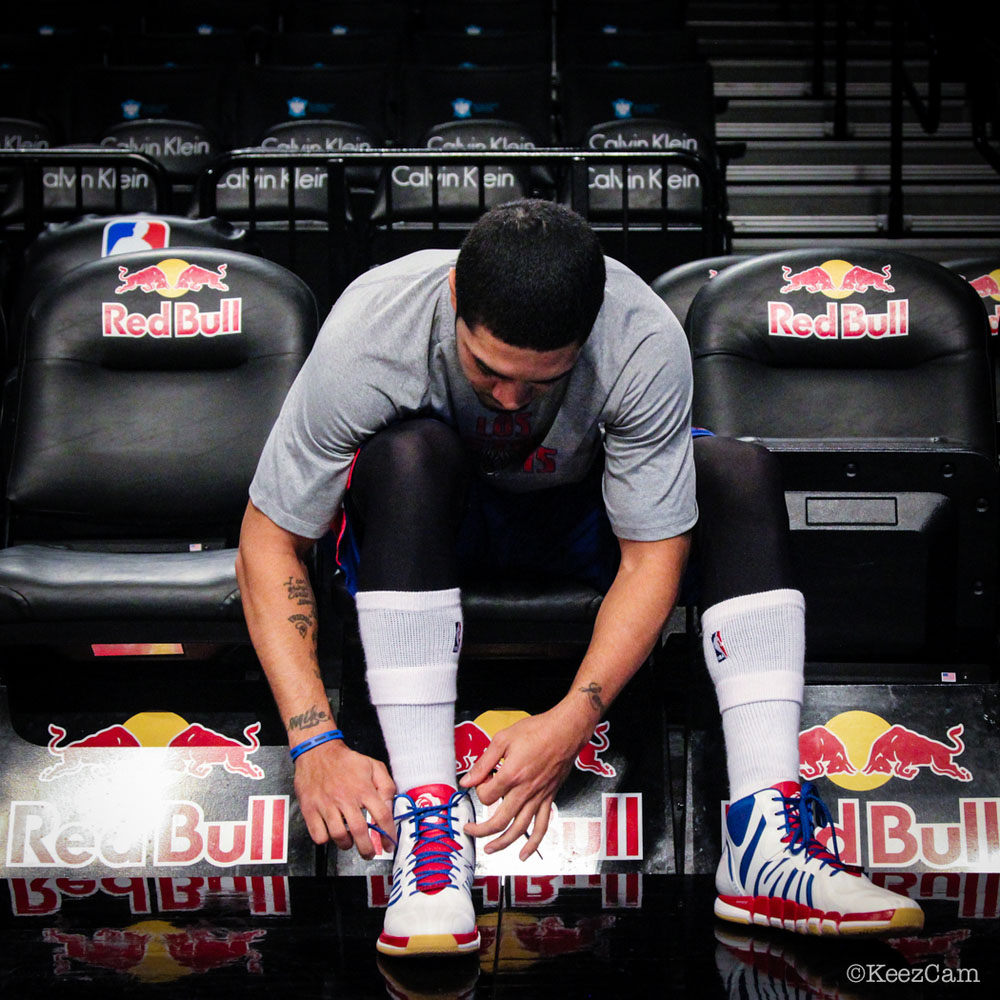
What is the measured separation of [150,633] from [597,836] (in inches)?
27.2

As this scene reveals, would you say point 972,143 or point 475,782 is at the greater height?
point 972,143

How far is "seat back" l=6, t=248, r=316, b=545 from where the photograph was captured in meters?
2.31

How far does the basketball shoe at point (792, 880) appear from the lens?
1.28m

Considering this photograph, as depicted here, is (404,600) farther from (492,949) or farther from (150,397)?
(150,397)

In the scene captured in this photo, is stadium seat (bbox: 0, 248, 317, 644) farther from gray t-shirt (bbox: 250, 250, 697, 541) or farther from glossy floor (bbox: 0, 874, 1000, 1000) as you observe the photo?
glossy floor (bbox: 0, 874, 1000, 1000)

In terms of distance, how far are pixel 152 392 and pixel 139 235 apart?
81cm

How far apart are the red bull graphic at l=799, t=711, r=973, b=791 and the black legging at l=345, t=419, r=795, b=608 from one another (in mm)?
386

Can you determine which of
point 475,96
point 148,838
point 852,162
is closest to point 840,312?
point 148,838

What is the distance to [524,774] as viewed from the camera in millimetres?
1384

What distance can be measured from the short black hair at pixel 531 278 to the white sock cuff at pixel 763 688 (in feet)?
1.46

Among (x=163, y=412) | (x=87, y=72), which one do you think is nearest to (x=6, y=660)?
(x=163, y=412)

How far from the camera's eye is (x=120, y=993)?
1.21 meters

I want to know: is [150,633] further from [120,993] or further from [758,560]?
[758,560]

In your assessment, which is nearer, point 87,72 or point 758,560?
point 758,560
